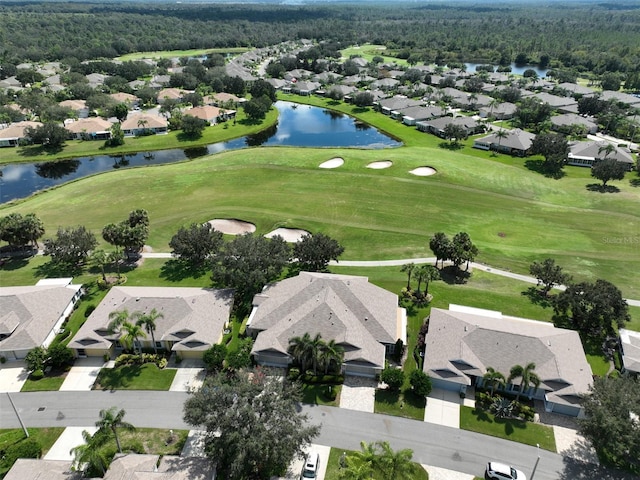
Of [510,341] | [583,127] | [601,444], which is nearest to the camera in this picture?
[601,444]

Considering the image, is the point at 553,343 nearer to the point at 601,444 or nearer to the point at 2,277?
the point at 601,444

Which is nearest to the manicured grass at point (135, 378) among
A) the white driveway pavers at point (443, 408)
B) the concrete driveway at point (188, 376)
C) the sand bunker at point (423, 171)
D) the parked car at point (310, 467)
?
the concrete driveway at point (188, 376)

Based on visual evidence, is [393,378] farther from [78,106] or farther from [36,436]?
[78,106]

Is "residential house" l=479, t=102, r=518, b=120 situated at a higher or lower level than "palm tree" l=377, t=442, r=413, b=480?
higher

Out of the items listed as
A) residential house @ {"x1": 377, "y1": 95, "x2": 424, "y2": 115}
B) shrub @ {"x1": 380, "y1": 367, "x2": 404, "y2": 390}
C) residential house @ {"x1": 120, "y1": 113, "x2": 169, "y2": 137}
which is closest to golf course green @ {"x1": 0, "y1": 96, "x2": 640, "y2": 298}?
shrub @ {"x1": 380, "y1": 367, "x2": 404, "y2": 390}

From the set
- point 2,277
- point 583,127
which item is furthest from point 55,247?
point 583,127

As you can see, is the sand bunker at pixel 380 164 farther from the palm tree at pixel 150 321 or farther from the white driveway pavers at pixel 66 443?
the white driveway pavers at pixel 66 443

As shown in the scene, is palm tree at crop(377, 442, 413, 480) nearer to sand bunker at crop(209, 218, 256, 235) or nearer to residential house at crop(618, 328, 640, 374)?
residential house at crop(618, 328, 640, 374)

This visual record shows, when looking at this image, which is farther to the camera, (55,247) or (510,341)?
(55,247)
